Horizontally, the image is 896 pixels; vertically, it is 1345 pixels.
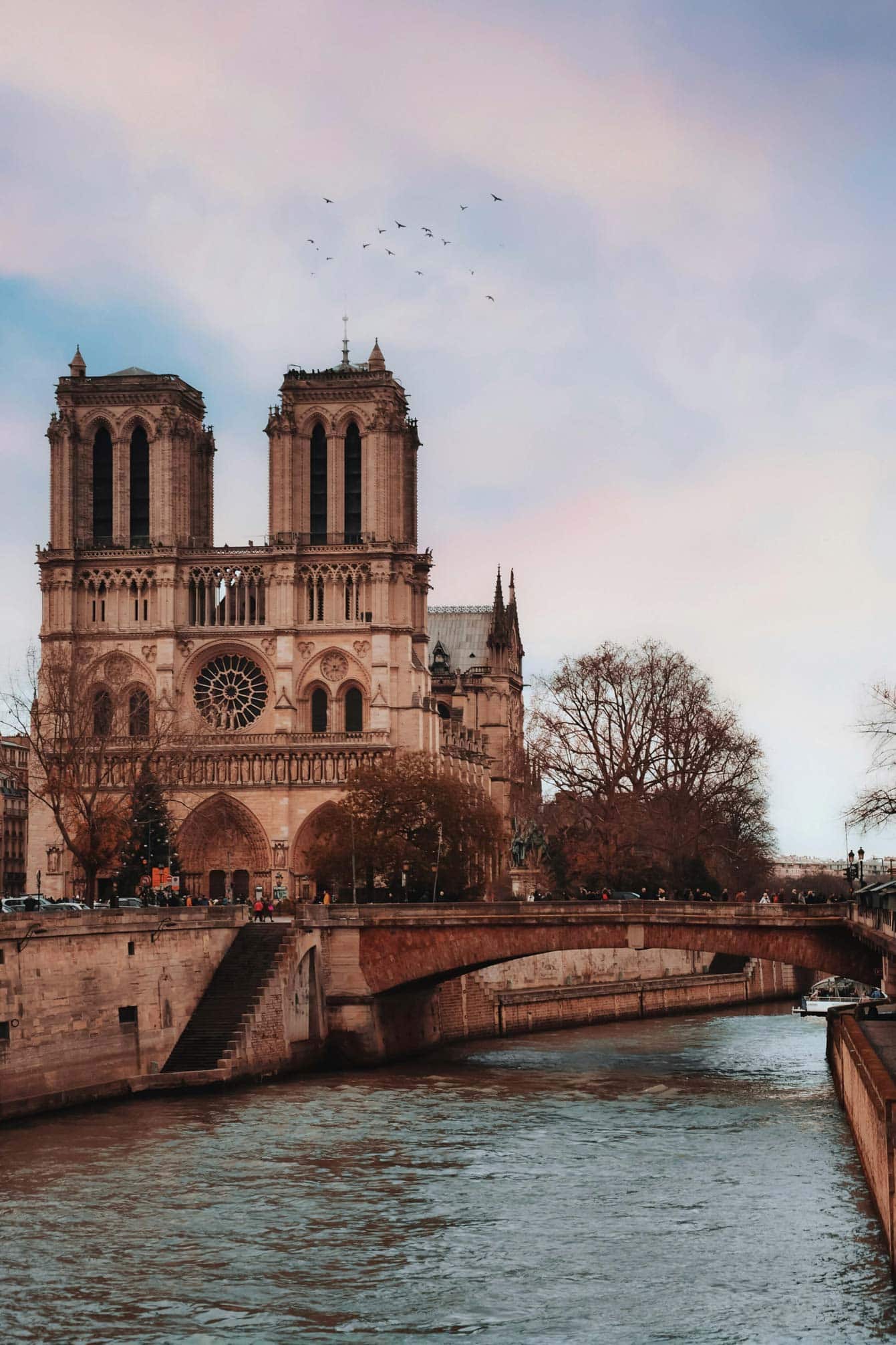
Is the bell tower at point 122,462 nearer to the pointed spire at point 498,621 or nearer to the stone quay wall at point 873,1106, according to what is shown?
the pointed spire at point 498,621

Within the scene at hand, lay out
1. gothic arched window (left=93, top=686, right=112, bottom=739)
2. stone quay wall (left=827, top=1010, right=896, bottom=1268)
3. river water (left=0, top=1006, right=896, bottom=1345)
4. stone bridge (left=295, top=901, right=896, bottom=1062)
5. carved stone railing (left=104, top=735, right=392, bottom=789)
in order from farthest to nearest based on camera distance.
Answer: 1. carved stone railing (left=104, top=735, right=392, bottom=789)
2. gothic arched window (left=93, top=686, right=112, bottom=739)
3. stone bridge (left=295, top=901, right=896, bottom=1062)
4. stone quay wall (left=827, top=1010, right=896, bottom=1268)
5. river water (left=0, top=1006, right=896, bottom=1345)

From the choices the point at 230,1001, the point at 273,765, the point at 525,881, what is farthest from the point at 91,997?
the point at 273,765

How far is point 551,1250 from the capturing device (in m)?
33.2

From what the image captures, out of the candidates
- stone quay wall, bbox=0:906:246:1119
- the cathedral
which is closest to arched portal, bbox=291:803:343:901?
the cathedral

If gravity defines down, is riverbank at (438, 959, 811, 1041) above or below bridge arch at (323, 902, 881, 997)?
below

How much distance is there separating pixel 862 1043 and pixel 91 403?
80.4 m

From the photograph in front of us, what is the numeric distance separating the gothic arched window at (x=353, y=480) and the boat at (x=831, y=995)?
3388 centimetres

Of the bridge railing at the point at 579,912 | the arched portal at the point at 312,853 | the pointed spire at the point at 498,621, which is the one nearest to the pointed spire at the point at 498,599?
the pointed spire at the point at 498,621

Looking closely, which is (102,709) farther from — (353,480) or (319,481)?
(353,480)

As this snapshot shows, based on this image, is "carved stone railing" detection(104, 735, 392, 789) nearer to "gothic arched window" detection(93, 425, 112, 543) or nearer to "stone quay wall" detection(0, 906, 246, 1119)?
"gothic arched window" detection(93, 425, 112, 543)

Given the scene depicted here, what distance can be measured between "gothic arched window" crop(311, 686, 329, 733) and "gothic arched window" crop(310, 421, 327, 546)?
827 cm

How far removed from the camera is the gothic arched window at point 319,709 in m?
109

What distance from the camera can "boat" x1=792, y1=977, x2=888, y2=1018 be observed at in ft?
264

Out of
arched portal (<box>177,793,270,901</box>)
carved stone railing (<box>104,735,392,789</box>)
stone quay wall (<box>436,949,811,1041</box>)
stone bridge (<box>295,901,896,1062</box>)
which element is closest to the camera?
stone bridge (<box>295,901,896,1062</box>)
